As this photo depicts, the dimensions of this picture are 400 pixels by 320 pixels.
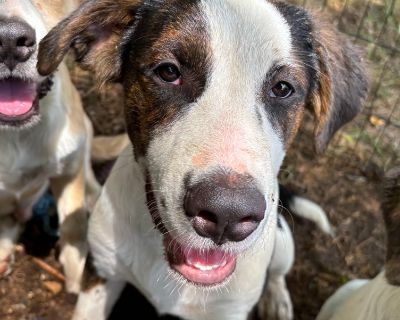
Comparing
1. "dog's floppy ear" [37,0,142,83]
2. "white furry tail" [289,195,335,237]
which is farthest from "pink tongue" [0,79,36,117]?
"white furry tail" [289,195,335,237]

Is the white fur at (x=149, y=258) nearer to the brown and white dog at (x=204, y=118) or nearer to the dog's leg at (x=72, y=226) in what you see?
the brown and white dog at (x=204, y=118)

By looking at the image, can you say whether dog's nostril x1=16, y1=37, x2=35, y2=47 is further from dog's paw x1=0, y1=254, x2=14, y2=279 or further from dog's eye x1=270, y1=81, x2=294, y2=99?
dog's paw x1=0, y1=254, x2=14, y2=279

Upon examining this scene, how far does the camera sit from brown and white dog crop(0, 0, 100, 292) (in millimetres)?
2754

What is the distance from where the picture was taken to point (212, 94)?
2.23 meters

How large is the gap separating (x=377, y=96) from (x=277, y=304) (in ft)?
6.08

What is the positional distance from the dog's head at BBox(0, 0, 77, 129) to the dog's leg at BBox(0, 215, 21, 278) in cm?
105

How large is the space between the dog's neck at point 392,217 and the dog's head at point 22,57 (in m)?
1.53

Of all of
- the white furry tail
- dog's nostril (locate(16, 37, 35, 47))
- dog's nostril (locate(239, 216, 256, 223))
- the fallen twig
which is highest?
dog's nostril (locate(16, 37, 35, 47))

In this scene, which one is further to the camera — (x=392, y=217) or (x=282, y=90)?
(x=392, y=217)

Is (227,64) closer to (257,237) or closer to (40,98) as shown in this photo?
(257,237)

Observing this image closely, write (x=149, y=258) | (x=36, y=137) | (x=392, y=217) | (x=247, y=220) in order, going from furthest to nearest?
(x=36, y=137) < (x=149, y=258) < (x=392, y=217) < (x=247, y=220)

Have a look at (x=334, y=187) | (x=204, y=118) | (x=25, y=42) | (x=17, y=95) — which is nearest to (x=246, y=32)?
(x=204, y=118)

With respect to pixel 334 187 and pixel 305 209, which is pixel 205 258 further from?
pixel 334 187

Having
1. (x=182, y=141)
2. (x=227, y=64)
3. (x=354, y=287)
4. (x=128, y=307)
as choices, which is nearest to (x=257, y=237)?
(x=182, y=141)
